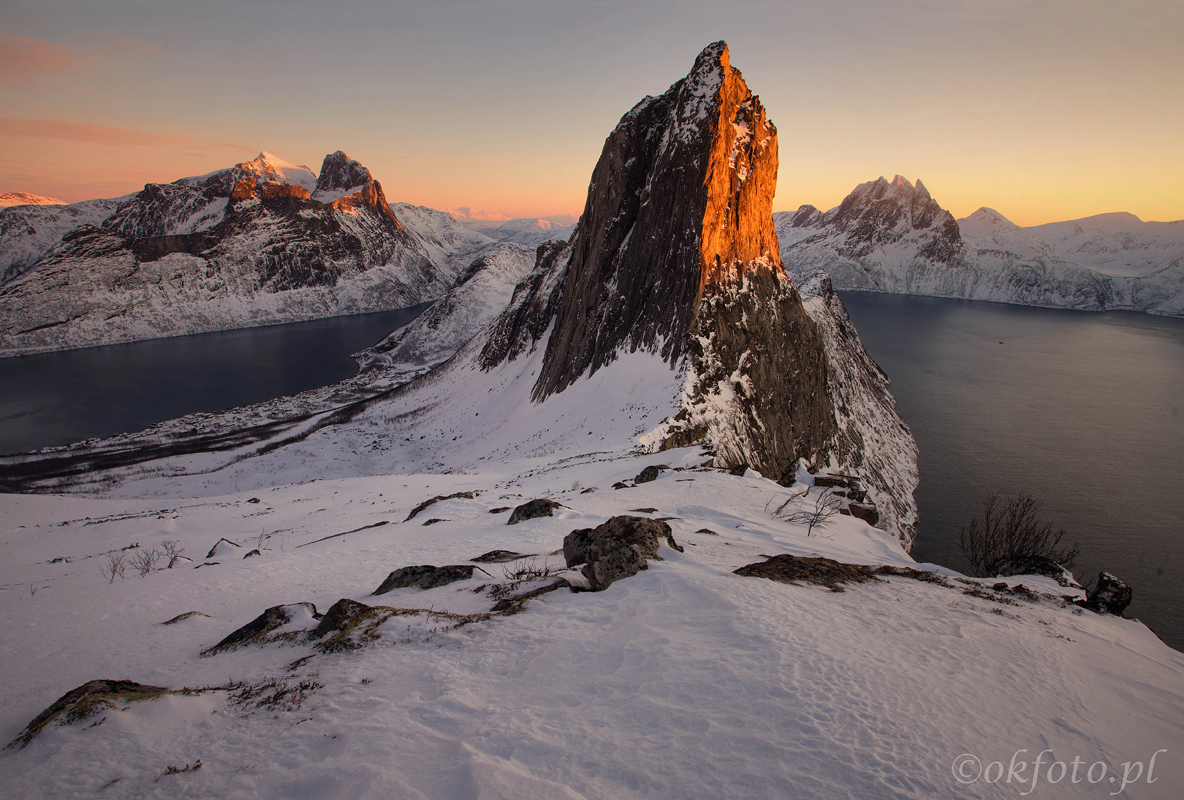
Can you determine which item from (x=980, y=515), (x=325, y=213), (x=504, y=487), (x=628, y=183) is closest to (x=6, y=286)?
(x=325, y=213)

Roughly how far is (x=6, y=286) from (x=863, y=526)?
164645 millimetres

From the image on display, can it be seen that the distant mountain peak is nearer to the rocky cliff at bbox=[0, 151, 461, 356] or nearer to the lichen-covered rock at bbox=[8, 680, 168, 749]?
the rocky cliff at bbox=[0, 151, 461, 356]

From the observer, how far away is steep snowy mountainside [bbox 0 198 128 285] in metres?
134

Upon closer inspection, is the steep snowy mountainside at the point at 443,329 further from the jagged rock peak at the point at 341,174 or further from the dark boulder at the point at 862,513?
the jagged rock peak at the point at 341,174

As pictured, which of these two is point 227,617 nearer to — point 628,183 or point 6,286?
point 628,183

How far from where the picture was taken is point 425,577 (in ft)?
22.9

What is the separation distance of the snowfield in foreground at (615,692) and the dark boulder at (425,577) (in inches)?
8.7

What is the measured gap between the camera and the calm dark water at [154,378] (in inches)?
2197

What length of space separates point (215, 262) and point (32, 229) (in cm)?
6796

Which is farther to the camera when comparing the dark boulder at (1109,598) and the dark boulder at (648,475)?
the dark boulder at (648,475)

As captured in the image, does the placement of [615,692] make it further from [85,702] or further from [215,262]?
[215,262]

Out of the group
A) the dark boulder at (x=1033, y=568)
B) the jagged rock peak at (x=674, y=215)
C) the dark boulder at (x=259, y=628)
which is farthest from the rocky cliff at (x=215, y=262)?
the dark boulder at (x=1033, y=568)

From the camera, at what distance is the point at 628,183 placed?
3809 cm

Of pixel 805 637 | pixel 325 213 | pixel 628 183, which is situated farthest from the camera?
pixel 325 213
